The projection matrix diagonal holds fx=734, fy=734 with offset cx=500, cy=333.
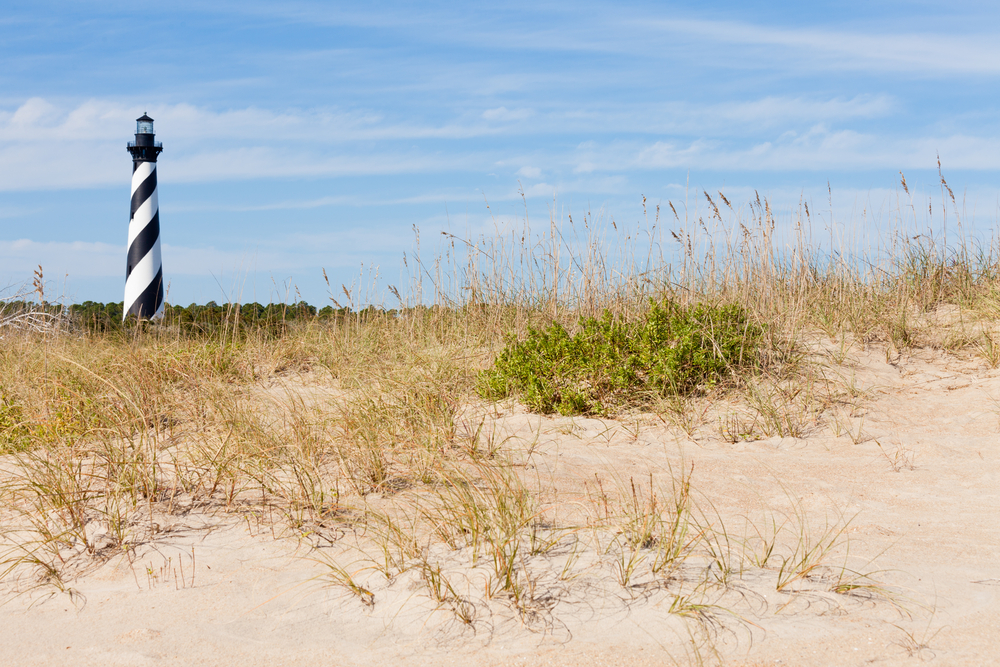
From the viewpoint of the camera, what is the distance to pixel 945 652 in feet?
7.30

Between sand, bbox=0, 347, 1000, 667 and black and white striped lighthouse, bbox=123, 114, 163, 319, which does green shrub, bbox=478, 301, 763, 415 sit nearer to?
sand, bbox=0, 347, 1000, 667

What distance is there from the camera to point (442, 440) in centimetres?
388

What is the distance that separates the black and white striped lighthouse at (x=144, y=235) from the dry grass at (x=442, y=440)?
8202 millimetres

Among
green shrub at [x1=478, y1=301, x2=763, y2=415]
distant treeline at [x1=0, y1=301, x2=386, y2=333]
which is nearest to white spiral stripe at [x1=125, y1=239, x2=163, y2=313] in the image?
distant treeline at [x1=0, y1=301, x2=386, y2=333]

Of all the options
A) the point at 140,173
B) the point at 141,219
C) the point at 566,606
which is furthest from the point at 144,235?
the point at 566,606

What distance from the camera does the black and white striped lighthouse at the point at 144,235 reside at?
15.3m

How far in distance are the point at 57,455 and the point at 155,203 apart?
44.6ft

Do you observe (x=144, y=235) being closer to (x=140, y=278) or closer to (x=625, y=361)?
(x=140, y=278)

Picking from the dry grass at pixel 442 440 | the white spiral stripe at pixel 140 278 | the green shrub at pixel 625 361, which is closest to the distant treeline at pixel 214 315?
the dry grass at pixel 442 440

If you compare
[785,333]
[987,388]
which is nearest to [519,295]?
[785,333]

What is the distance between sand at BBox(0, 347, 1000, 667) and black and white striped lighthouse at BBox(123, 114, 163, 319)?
13.6 m

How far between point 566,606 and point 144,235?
1530 cm

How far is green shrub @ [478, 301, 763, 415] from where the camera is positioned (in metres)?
4.91

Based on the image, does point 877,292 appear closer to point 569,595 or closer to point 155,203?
point 569,595
